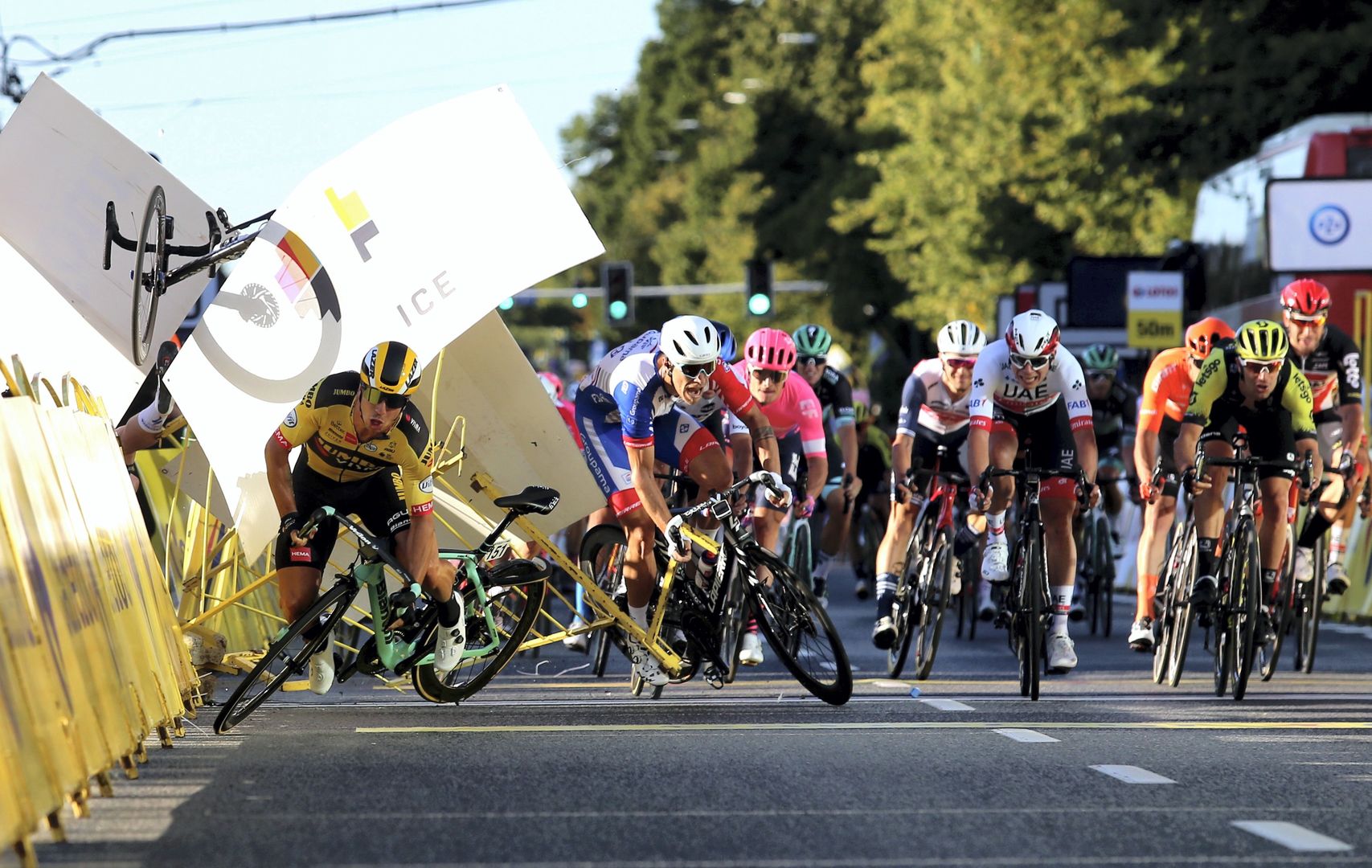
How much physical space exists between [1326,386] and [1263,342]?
2.05 metres

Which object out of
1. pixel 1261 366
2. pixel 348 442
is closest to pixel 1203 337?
pixel 1261 366

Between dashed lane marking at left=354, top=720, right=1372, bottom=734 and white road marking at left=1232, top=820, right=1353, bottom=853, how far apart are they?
3148 mm

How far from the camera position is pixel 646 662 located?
39.1 ft

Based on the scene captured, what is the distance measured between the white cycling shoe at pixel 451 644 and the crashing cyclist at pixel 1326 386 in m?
5.78

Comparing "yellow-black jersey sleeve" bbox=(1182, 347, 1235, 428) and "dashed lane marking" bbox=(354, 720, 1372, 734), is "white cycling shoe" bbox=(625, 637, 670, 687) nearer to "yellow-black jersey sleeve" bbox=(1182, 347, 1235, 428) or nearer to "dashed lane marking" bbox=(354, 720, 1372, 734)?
"dashed lane marking" bbox=(354, 720, 1372, 734)

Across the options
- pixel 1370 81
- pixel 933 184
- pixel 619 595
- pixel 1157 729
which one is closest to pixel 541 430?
pixel 619 595

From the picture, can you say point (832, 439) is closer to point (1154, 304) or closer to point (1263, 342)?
point (1263, 342)

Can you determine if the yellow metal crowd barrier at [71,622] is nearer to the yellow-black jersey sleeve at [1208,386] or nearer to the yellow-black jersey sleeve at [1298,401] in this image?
the yellow-black jersey sleeve at [1208,386]

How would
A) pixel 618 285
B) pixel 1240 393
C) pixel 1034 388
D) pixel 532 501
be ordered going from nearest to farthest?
pixel 532 501 < pixel 1034 388 < pixel 1240 393 < pixel 618 285

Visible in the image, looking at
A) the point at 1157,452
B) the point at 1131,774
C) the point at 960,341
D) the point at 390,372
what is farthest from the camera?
the point at 1157,452

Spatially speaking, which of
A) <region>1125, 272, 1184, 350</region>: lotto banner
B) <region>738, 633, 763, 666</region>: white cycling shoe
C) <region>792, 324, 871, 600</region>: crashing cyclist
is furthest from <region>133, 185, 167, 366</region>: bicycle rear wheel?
<region>1125, 272, 1184, 350</region>: lotto banner

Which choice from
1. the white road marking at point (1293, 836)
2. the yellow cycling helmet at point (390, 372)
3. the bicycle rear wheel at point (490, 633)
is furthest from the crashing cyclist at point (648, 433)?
the white road marking at point (1293, 836)

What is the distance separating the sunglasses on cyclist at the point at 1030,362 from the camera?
41.8 ft

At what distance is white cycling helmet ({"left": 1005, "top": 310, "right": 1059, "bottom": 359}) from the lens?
1268cm
